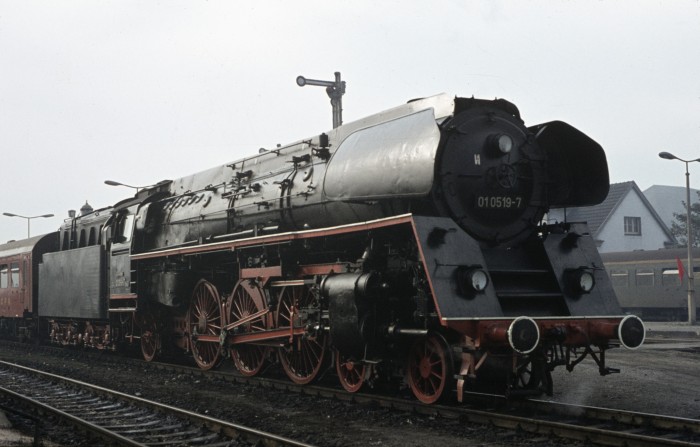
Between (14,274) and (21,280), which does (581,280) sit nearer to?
(21,280)

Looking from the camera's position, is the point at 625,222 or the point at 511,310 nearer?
the point at 511,310

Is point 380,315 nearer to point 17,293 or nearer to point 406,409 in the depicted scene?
point 406,409

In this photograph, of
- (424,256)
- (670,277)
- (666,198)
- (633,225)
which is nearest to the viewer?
(424,256)

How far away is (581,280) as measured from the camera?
8.37 meters

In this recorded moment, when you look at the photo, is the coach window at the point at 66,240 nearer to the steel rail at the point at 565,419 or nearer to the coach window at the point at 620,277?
the steel rail at the point at 565,419

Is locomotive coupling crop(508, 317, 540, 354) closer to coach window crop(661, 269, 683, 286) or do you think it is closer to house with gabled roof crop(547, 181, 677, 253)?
coach window crop(661, 269, 683, 286)

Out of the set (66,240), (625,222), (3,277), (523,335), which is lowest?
(523,335)

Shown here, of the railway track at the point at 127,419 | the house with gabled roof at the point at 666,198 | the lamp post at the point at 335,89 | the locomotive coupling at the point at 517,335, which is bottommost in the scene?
the railway track at the point at 127,419

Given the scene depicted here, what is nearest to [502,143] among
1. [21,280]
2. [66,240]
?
[66,240]

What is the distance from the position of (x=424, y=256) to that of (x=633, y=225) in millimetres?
36429

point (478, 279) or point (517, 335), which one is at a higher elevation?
point (478, 279)

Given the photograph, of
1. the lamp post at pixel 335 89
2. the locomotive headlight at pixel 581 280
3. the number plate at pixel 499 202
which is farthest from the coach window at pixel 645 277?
the number plate at pixel 499 202

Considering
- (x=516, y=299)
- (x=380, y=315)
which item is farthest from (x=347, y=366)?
(x=516, y=299)

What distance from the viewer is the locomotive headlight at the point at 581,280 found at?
835 cm
